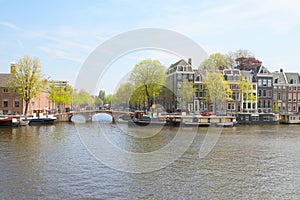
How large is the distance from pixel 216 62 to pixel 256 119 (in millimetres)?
24777

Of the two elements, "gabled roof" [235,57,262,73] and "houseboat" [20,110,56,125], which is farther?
"gabled roof" [235,57,262,73]

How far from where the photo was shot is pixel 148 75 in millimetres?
68312

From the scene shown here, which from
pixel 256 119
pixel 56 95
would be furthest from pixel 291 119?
pixel 56 95

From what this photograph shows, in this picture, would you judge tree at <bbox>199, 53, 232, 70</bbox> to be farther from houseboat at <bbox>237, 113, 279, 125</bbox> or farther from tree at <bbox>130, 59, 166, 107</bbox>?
tree at <bbox>130, 59, 166, 107</bbox>

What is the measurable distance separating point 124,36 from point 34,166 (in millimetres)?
12743

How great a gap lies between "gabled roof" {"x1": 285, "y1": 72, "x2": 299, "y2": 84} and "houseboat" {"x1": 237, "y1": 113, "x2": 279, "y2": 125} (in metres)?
21.0

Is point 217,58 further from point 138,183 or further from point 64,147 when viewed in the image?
point 138,183

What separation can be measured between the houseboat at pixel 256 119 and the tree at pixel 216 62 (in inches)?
807

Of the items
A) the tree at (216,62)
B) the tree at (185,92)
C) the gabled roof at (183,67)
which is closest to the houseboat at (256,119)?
the tree at (185,92)

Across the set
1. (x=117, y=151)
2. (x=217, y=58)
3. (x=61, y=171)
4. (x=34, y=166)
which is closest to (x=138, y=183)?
(x=61, y=171)

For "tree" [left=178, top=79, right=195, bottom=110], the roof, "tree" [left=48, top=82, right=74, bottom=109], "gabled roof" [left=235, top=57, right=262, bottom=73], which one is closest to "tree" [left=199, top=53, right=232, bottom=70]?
"gabled roof" [left=235, top=57, right=262, bottom=73]

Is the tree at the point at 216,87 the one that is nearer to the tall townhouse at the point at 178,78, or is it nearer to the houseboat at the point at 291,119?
the tall townhouse at the point at 178,78

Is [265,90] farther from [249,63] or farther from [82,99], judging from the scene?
[82,99]

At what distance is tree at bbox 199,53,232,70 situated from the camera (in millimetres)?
86000
